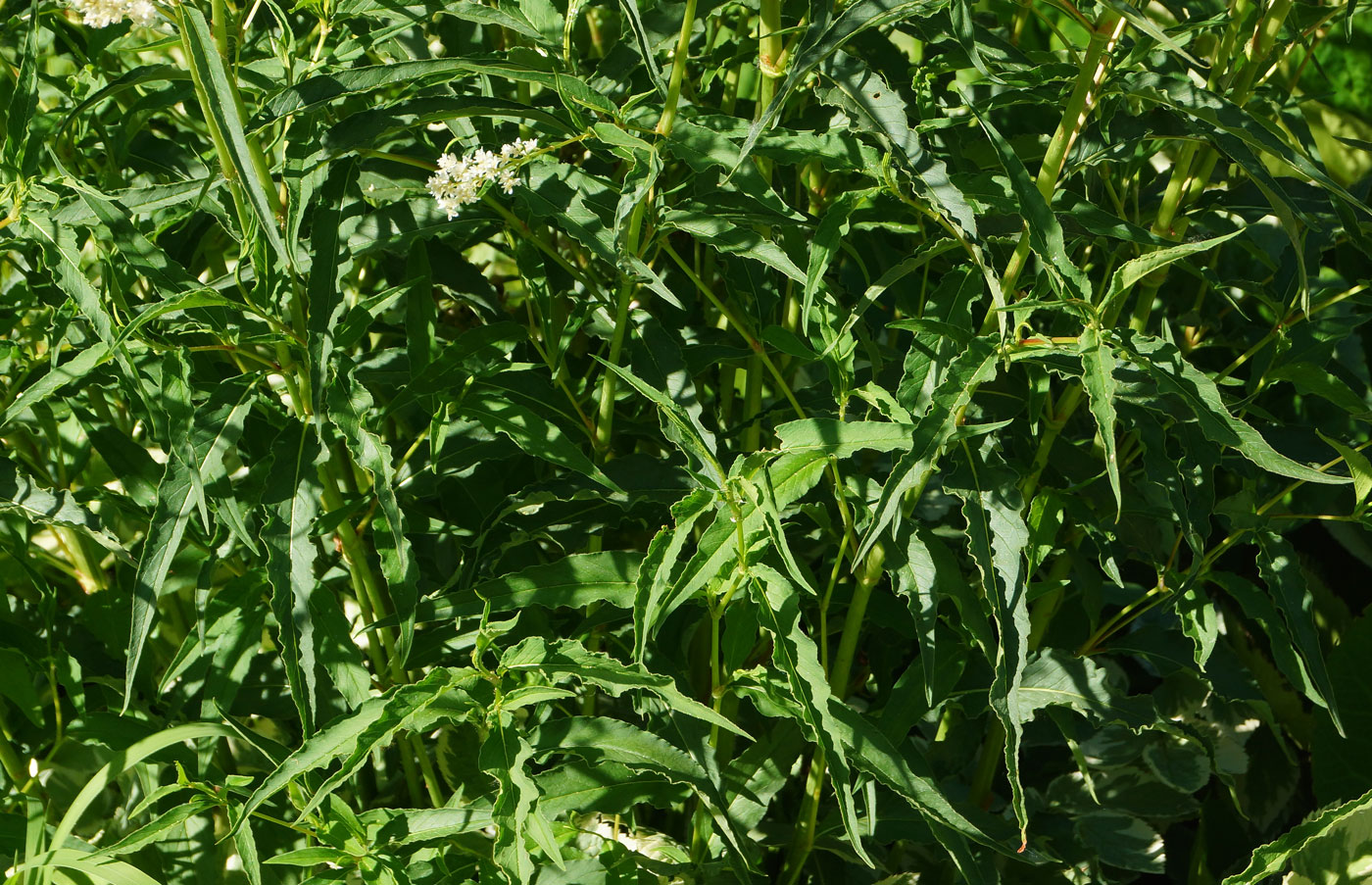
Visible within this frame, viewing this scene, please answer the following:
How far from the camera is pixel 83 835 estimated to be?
48.4 inches

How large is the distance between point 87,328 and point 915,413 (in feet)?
2.26

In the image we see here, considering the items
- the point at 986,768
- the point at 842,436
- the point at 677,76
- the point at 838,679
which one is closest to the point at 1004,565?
the point at 842,436

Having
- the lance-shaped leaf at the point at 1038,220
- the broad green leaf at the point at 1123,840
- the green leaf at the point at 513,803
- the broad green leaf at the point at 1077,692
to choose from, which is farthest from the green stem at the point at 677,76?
the broad green leaf at the point at 1123,840

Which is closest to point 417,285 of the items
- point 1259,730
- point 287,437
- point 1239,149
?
point 287,437

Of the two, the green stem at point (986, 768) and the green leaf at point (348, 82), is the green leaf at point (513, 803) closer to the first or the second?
the green leaf at point (348, 82)

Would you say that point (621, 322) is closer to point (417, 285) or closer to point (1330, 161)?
point (417, 285)

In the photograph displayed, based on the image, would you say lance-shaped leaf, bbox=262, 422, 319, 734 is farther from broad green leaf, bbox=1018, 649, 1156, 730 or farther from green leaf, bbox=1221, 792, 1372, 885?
green leaf, bbox=1221, 792, 1372, 885

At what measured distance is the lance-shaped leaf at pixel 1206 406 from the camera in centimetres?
73

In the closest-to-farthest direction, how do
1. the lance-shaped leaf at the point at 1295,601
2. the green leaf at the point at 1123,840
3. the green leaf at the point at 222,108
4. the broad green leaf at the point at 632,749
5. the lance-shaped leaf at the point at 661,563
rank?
the green leaf at the point at 222,108, the lance-shaped leaf at the point at 661,563, the broad green leaf at the point at 632,749, the lance-shaped leaf at the point at 1295,601, the green leaf at the point at 1123,840

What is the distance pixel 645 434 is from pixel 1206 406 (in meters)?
0.55

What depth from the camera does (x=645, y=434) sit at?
1.16m

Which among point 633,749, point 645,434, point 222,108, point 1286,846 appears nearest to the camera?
point 222,108

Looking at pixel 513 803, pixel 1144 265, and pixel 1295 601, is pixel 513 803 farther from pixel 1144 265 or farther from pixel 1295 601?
pixel 1295 601

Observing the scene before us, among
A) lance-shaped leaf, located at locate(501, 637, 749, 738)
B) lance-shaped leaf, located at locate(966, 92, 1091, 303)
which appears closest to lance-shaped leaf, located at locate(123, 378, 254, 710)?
lance-shaped leaf, located at locate(501, 637, 749, 738)
